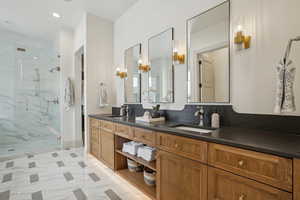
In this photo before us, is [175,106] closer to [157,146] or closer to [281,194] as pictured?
[157,146]

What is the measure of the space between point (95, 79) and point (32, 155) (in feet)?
7.14

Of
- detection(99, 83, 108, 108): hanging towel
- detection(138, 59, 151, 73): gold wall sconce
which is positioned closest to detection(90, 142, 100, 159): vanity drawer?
detection(99, 83, 108, 108): hanging towel

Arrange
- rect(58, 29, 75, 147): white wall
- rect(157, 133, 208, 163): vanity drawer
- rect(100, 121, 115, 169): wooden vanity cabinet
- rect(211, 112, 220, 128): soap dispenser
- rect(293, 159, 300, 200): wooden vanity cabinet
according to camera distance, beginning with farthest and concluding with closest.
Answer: rect(58, 29, 75, 147): white wall
rect(100, 121, 115, 169): wooden vanity cabinet
rect(211, 112, 220, 128): soap dispenser
rect(157, 133, 208, 163): vanity drawer
rect(293, 159, 300, 200): wooden vanity cabinet

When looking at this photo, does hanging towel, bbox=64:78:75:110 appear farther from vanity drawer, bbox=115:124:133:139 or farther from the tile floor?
vanity drawer, bbox=115:124:133:139

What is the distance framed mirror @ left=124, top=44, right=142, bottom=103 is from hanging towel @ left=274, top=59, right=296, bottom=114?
2183mm

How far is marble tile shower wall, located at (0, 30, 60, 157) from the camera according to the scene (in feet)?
14.4

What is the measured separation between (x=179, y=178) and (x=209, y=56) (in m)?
1.37

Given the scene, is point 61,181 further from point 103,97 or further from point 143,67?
point 143,67

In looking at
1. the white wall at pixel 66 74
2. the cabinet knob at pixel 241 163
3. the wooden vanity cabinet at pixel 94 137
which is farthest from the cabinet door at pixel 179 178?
the white wall at pixel 66 74

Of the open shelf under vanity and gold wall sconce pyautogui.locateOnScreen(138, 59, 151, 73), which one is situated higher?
gold wall sconce pyautogui.locateOnScreen(138, 59, 151, 73)

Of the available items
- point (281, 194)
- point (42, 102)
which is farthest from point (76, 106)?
point (281, 194)

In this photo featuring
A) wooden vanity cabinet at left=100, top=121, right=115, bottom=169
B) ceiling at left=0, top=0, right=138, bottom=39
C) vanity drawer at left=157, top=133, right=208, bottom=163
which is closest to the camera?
vanity drawer at left=157, top=133, right=208, bottom=163

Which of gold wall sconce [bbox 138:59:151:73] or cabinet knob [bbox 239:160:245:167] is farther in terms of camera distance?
gold wall sconce [bbox 138:59:151:73]

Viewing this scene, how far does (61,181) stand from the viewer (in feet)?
7.84
